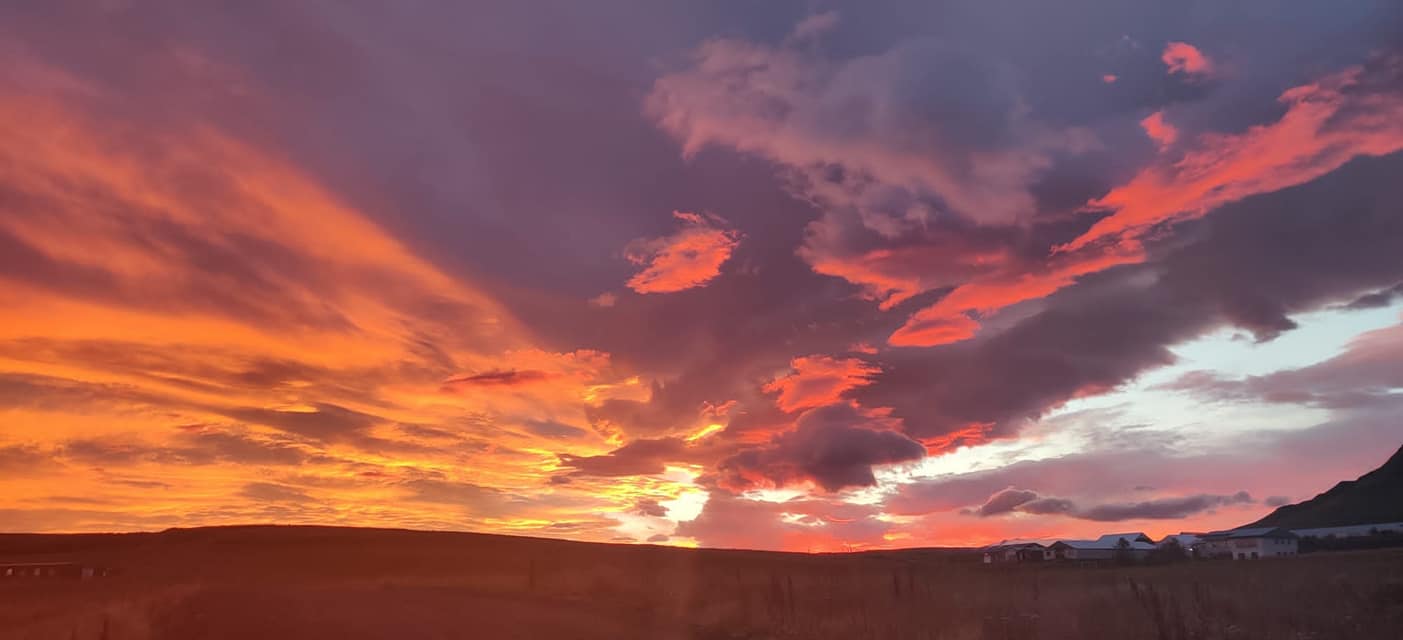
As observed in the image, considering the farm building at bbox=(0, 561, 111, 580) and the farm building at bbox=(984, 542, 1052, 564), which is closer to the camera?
the farm building at bbox=(0, 561, 111, 580)

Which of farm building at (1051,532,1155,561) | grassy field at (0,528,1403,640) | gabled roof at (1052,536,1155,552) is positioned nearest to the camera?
grassy field at (0,528,1403,640)

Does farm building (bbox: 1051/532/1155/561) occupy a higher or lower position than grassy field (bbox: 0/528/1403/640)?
lower

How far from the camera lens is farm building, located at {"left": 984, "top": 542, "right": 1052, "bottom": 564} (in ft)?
328

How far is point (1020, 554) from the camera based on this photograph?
10138 cm

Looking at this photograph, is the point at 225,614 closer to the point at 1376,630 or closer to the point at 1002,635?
the point at 1002,635

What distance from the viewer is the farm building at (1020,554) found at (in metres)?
100

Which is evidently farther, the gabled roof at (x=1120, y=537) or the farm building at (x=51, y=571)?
the gabled roof at (x=1120, y=537)

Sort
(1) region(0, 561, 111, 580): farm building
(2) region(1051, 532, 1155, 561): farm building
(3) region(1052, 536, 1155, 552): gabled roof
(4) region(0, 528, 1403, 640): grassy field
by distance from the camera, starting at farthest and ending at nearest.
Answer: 1. (3) region(1052, 536, 1155, 552): gabled roof
2. (2) region(1051, 532, 1155, 561): farm building
3. (1) region(0, 561, 111, 580): farm building
4. (4) region(0, 528, 1403, 640): grassy field

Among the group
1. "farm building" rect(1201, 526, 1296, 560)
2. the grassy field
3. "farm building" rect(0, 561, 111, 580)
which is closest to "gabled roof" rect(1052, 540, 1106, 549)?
"farm building" rect(1201, 526, 1296, 560)

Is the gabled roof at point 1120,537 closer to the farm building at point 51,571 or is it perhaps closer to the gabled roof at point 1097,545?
the gabled roof at point 1097,545

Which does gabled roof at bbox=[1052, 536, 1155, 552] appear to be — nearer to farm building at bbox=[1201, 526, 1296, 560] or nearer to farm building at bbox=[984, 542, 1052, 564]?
farm building at bbox=[984, 542, 1052, 564]

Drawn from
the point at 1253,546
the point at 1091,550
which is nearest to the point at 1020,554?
the point at 1091,550

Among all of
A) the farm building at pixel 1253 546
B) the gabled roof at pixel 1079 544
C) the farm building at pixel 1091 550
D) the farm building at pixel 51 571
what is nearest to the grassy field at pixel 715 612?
the farm building at pixel 51 571

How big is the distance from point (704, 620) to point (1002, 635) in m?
9.70
